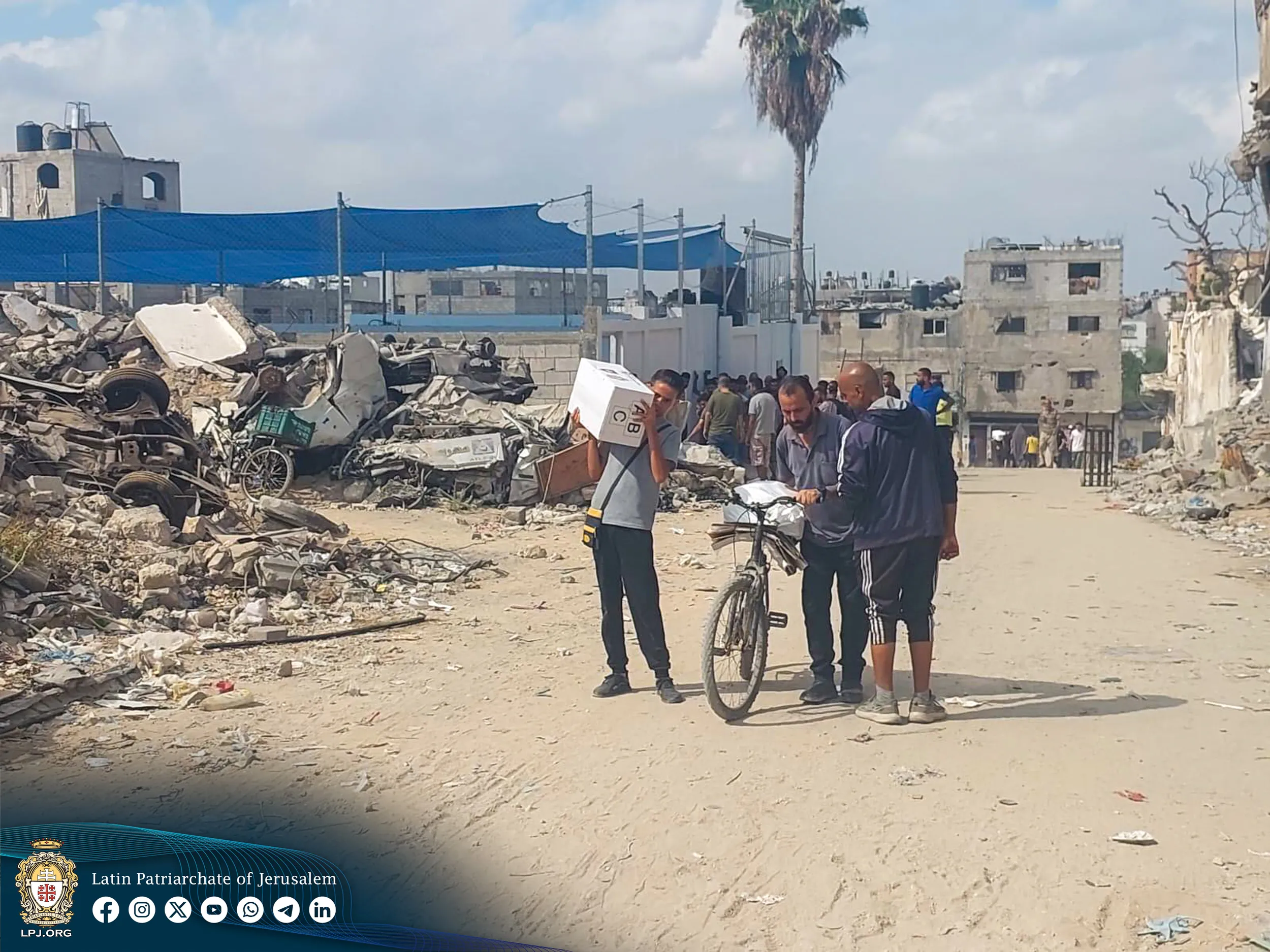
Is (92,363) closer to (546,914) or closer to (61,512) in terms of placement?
(61,512)

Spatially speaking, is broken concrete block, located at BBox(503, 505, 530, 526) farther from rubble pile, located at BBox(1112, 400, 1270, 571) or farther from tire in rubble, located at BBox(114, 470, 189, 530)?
rubble pile, located at BBox(1112, 400, 1270, 571)

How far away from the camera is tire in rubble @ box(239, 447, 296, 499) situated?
15.4 meters

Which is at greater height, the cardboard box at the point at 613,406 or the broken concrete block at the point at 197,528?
the cardboard box at the point at 613,406

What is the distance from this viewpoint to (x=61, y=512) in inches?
406

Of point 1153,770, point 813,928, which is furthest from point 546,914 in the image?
point 1153,770

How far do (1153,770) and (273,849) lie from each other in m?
3.54

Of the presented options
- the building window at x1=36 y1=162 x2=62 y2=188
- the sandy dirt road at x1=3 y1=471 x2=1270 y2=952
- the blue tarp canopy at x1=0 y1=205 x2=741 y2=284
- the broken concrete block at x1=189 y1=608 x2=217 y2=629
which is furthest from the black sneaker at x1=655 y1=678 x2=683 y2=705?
the building window at x1=36 y1=162 x2=62 y2=188

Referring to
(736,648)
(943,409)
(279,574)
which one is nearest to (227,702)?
(736,648)

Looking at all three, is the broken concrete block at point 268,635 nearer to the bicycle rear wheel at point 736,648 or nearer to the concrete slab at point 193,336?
the bicycle rear wheel at point 736,648

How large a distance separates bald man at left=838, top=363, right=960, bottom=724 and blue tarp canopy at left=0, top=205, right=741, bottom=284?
48.1ft

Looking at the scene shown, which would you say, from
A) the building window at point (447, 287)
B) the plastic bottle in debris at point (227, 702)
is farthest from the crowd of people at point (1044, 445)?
the plastic bottle in debris at point (227, 702)

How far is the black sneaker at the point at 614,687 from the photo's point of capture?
6.89 meters

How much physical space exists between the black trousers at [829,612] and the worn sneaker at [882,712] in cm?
45

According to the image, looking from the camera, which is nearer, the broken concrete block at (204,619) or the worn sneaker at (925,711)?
the worn sneaker at (925,711)
